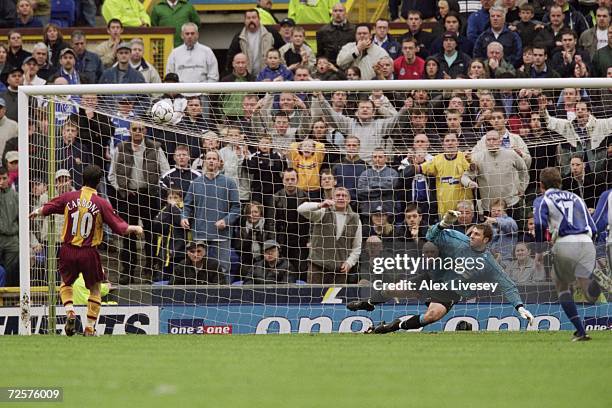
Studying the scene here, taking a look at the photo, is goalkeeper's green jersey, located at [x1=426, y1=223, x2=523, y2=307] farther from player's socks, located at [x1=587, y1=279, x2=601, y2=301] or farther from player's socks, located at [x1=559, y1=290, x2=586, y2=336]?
player's socks, located at [x1=559, y1=290, x2=586, y2=336]

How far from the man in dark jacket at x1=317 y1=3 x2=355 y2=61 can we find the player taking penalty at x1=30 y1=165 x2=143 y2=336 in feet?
19.9

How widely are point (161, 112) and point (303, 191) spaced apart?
202cm

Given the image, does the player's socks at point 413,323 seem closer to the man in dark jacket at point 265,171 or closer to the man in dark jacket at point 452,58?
the man in dark jacket at point 265,171

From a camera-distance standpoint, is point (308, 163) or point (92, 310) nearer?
point (92, 310)

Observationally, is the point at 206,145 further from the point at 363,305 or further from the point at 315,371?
the point at 315,371

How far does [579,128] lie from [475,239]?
7.79 ft

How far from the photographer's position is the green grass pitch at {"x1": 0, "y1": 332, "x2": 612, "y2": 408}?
7.87 metres

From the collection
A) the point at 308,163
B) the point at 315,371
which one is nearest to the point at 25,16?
the point at 308,163

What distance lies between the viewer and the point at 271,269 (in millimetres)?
14609

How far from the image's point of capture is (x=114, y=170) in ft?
49.4

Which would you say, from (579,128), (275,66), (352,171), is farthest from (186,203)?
(579,128)

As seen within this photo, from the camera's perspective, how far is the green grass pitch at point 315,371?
7.87m

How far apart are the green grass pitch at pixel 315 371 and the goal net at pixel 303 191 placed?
1548 millimetres

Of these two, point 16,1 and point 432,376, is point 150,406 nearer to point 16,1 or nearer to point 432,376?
point 432,376
